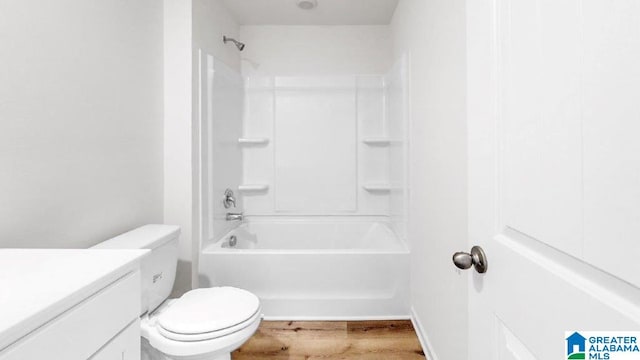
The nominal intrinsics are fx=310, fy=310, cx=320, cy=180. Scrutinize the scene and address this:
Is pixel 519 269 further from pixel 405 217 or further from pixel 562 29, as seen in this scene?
pixel 405 217

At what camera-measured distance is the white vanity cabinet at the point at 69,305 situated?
22.6 inches

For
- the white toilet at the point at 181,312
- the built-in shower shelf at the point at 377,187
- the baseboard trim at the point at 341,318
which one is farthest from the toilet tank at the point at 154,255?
the built-in shower shelf at the point at 377,187

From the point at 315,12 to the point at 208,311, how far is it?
8.02 ft

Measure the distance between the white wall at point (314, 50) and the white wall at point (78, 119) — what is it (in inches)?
44.5

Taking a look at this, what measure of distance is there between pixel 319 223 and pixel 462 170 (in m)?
1.85

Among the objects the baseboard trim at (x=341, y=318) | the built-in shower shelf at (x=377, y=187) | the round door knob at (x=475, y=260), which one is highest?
the built-in shower shelf at (x=377, y=187)

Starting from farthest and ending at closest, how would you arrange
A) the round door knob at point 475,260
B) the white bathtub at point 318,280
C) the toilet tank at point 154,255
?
the white bathtub at point 318,280 → the toilet tank at point 154,255 → the round door knob at point 475,260

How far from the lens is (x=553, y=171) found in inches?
19.8

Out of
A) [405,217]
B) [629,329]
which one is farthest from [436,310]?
[629,329]

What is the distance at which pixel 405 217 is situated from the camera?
2268 millimetres

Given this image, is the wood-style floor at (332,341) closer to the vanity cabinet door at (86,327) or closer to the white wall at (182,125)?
the white wall at (182,125)

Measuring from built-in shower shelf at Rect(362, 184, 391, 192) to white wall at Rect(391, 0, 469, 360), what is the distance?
711 millimetres

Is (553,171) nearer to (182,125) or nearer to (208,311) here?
(208,311)

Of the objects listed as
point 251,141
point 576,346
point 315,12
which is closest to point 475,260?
point 576,346
